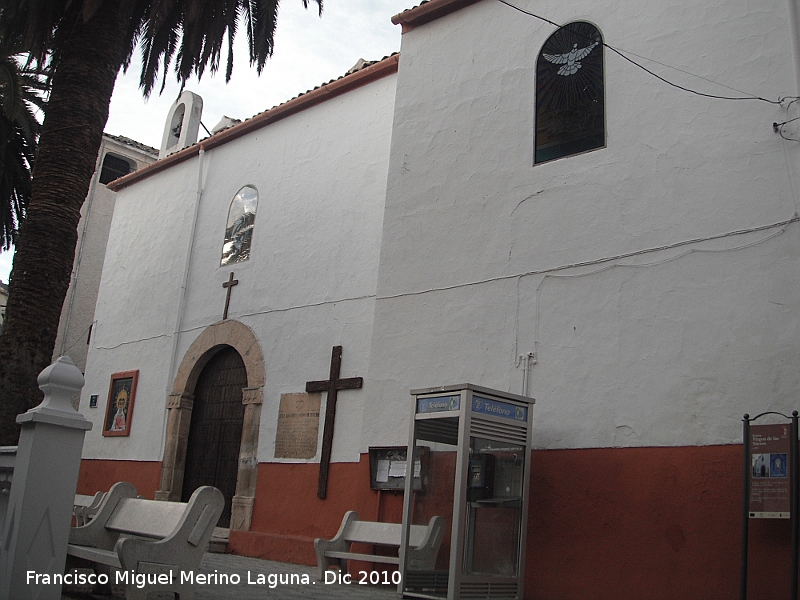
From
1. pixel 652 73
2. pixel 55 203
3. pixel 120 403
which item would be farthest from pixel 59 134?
pixel 120 403

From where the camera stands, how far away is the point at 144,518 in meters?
6.00

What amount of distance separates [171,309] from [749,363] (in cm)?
948

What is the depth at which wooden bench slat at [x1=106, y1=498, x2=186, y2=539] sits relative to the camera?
5641 millimetres

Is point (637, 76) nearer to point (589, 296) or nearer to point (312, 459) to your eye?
point (589, 296)

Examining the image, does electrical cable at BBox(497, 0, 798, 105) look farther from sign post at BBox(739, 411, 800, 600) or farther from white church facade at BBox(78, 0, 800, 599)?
sign post at BBox(739, 411, 800, 600)

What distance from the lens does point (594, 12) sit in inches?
307

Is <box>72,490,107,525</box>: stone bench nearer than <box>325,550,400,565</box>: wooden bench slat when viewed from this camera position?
No

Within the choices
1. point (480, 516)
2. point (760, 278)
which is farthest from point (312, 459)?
point (760, 278)

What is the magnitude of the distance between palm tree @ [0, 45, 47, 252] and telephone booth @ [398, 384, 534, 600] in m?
9.22

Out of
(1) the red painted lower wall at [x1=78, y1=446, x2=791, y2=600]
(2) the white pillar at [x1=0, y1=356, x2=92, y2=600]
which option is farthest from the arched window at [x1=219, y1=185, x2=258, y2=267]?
(2) the white pillar at [x1=0, y1=356, x2=92, y2=600]

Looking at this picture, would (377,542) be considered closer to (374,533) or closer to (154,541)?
(374,533)

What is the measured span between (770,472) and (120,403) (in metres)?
10.8

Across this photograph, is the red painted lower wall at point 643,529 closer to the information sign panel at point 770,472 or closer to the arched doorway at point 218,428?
the information sign panel at point 770,472

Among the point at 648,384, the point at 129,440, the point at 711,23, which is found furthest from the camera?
the point at 129,440
